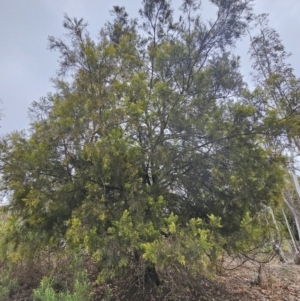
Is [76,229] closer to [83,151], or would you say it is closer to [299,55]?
[83,151]

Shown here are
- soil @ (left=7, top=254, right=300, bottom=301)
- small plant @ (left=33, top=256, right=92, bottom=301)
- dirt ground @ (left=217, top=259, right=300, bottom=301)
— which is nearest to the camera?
small plant @ (left=33, top=256, right=92, bottom=301)

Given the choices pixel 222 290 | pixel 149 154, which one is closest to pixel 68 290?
pixel 149 154

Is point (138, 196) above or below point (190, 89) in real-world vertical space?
below

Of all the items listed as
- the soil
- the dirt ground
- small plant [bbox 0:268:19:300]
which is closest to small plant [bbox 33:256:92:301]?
the soil

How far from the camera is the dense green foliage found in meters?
3.37

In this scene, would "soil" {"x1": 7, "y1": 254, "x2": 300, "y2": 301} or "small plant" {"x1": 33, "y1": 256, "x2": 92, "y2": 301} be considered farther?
"soil" {"x1": 7, "y1": 254, "x2": 300, "y2": 301}

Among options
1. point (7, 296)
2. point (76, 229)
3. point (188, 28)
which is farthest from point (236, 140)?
point (7, 296)

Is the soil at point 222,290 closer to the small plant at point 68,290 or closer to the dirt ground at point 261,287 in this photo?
the dirt ground at point 261,287

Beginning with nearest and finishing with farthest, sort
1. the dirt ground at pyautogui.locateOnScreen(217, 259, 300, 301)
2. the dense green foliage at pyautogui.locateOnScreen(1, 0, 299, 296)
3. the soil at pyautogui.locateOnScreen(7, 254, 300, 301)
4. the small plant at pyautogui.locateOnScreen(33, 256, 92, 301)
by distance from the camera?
the small plant at pyautogui.locateOnScreen(33, 256, 92, 301)
the dense green foliage at pyautogui.locateOnScreen(1, 0, 299, 296)
the soil at pyautogui.locateOnScreen(7, 254, 300, 301)
the dirt ground at pyautogui.locateOnScreen(217, 259, 300, 301)

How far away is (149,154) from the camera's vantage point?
3896mm

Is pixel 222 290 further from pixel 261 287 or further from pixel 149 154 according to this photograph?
pixel 149 154

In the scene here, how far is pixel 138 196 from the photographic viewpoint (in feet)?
11.7

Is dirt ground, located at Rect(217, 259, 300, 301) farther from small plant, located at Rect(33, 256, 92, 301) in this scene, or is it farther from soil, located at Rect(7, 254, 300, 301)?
small plant, located at Rect(33, 256, 92, 301)

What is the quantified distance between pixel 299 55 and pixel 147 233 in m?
10.0
